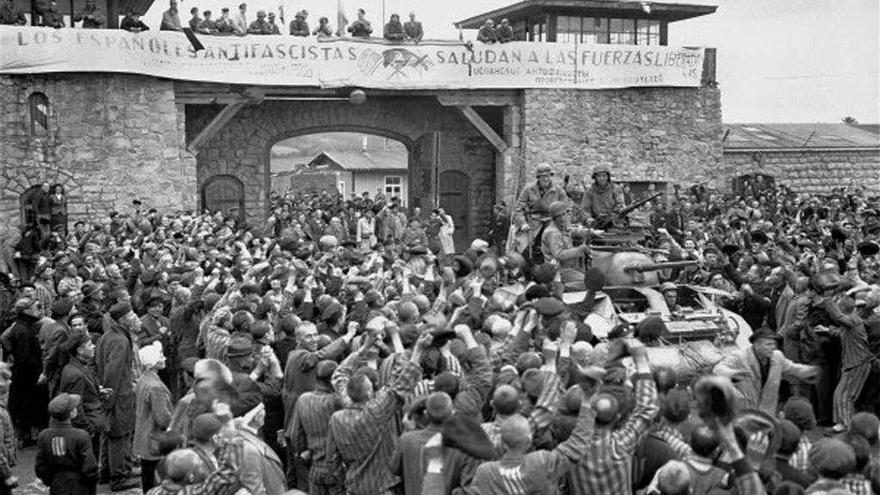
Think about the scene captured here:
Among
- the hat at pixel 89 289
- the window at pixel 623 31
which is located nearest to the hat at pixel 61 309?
the hat at pixel 89 289

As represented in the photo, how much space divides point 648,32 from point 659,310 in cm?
1921

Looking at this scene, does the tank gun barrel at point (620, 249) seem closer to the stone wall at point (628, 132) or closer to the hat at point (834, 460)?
the hat at point (834, 460)

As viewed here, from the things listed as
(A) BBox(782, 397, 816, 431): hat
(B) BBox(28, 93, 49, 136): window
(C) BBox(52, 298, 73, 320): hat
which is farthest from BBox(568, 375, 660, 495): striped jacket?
A: (B) BBox(28, 93, 49, 136): window

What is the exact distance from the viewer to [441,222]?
24172 millimetres

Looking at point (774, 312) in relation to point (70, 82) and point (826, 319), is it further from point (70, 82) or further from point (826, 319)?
point (70, 82)

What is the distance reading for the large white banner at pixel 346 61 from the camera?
904 inches

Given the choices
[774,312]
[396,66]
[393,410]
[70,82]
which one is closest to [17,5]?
[70,82]

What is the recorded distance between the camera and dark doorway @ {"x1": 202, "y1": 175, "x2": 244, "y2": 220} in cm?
2788

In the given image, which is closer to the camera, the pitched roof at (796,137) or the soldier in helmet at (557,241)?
the soldier in helmet at (557,241)

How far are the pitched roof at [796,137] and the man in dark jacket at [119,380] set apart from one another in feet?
75.6

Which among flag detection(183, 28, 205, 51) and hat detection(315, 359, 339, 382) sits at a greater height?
flag detection(183, 28, 205, 51)

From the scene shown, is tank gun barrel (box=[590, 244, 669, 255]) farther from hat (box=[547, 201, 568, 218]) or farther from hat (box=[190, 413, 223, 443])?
hat (box=[190, 413, 223, 443])

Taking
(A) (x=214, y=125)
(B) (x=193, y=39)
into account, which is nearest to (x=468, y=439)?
(B) (x=193, y=39)

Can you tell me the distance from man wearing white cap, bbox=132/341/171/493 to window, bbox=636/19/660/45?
2234cm
